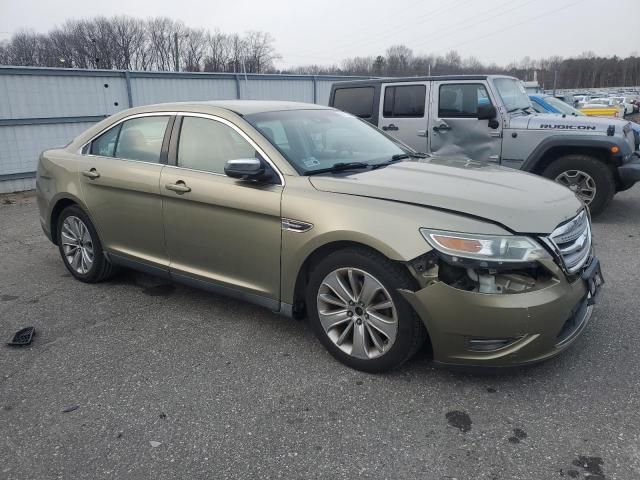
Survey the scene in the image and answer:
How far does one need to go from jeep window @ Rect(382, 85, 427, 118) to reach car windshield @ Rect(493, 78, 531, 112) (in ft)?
3.55

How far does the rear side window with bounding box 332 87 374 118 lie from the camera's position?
8.52 meters

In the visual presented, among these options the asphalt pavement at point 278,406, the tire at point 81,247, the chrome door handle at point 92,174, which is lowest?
the asphalt pavement at point 278,406

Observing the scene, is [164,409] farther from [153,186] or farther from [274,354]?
[153,186]

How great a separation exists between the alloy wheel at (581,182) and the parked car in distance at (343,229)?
12.5ft

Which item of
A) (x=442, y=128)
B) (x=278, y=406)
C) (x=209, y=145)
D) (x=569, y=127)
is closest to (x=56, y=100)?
(x=442, y=128)

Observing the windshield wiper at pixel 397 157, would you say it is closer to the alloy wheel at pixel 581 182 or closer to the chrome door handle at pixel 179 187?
the chrome door handle at pixel 179 187

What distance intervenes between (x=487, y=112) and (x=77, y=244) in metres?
5.39

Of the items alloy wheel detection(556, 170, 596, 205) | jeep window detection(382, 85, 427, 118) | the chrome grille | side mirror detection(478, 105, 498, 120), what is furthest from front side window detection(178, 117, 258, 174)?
alloy wheel detection(556, 170, 596, 205)

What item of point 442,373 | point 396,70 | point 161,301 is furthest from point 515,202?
point 396,70

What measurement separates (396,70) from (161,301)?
56.8 metres

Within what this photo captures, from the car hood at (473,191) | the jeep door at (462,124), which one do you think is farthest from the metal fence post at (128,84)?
the car hood at (473,191)

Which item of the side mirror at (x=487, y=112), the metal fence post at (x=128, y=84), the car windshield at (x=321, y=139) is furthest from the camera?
the metal fence post at (x=128, y=84)

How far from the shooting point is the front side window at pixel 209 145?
12.4 ft

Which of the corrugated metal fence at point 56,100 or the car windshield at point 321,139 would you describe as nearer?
the car windshield at point 321,139
